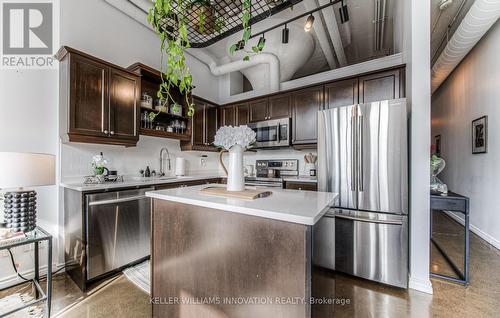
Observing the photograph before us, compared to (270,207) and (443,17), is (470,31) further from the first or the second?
(270,207)

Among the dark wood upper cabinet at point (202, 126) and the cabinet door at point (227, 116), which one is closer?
the dark wood upper cabinet at point (202, 126)

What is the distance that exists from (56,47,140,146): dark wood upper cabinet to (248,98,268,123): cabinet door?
6.07 ft

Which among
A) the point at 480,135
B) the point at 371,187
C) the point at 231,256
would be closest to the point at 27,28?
the point at 231,256

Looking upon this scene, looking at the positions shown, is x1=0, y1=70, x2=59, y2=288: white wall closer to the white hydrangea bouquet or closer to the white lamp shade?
the white lamp shade

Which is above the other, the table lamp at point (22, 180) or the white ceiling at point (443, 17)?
the white ceiling at point (443, 17)

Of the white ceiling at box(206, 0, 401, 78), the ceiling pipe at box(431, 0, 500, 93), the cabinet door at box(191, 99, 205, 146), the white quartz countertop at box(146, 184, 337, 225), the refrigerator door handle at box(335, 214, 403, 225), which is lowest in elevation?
the refrigerator door handle at box(335, 214, 403, 225)

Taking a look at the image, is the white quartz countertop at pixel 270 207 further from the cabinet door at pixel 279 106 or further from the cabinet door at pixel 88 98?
the cabinet door at pixel 279 106

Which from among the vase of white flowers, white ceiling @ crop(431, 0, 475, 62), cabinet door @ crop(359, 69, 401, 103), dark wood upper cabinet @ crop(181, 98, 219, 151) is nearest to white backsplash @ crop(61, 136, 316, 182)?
dark wood upper cabinet @ crop(181, 98, 219, 151)

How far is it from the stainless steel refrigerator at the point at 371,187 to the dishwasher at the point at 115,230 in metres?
2.11

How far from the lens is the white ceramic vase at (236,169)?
1445 mm

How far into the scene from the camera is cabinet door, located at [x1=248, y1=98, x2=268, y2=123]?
3672 millimetres

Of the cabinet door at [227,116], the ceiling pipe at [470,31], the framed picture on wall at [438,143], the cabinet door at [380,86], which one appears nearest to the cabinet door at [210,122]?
the cabinet door at [227,116]

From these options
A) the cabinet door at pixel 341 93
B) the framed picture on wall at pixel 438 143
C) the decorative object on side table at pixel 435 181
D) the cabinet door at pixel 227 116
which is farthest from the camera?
the framed picture on wall at pixel 438 143

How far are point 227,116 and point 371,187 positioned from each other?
2.77 meters
